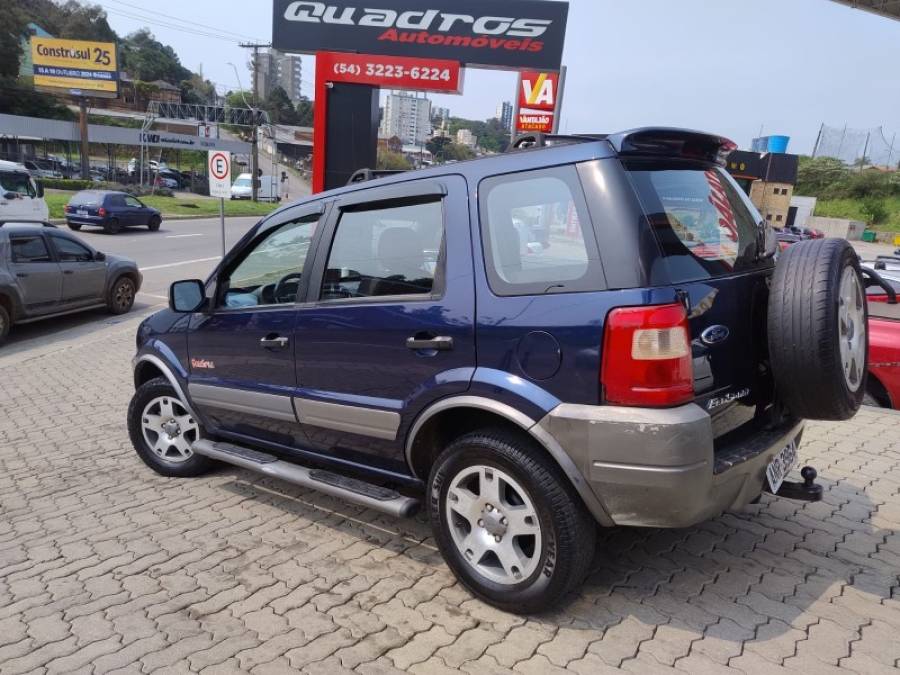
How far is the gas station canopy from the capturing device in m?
19.5

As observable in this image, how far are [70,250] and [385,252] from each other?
878 cm

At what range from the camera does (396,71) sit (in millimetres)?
12547

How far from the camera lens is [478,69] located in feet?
43.1

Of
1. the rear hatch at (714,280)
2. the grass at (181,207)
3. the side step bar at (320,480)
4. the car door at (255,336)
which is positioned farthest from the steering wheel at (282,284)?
the grass at (181,207)

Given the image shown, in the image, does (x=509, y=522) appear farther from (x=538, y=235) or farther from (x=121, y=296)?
(x=121, y=296)

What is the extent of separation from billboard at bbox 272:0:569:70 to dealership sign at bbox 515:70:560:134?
326mm

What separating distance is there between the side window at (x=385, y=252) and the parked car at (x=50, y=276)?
7.57m

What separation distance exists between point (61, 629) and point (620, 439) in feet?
8.01

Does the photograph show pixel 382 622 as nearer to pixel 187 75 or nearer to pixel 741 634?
pixel 741 634

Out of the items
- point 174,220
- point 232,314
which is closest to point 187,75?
point 174,220

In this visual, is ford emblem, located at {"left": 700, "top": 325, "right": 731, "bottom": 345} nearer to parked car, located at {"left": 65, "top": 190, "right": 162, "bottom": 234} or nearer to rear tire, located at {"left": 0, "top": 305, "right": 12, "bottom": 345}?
rear tire, located at {"left": 0, "top": 305, "right": 12, "bottom": 345}

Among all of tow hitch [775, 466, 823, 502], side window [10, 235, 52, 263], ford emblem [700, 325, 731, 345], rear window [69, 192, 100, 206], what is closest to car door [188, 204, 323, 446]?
ford emblem [700, 325, 731, 345]

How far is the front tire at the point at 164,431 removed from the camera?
4395 mm

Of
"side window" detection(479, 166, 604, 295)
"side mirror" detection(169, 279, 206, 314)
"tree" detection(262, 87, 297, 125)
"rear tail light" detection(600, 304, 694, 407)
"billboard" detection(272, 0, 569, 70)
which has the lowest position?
"side mirror" detection(169, 279, 206, 314)
